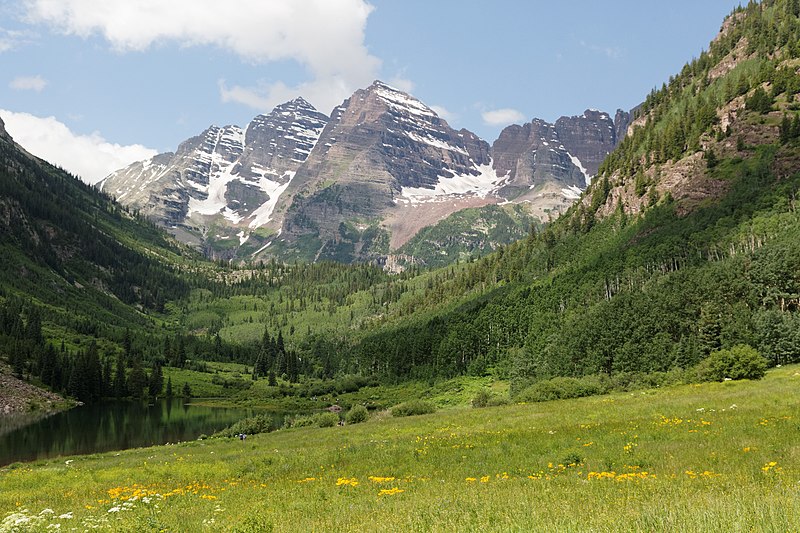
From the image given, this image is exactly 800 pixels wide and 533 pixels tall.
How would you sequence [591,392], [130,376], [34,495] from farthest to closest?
1. [130,376]
2. [591,392]
3. [34,495]

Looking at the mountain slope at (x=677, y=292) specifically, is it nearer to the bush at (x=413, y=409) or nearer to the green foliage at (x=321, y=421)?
the bush at (x=413, y=409)

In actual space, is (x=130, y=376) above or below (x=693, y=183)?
below

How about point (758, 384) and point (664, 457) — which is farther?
point (758, 384)

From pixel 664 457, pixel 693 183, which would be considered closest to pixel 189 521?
pixel 664 457

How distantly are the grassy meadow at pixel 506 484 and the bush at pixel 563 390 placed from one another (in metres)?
28.0

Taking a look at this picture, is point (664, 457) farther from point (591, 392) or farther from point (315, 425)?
point (315, 425)

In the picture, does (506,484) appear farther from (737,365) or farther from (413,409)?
(413,409)

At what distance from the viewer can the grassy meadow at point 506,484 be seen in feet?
39.7

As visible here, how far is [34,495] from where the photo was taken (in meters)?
30.2

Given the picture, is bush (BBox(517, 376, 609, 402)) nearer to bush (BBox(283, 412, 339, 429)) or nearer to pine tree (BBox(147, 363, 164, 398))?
bush (BBox(283, 412, 339, 429))

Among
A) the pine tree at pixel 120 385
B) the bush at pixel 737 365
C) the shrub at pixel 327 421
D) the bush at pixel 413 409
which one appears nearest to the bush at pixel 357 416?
the shrub at pixel 327 421

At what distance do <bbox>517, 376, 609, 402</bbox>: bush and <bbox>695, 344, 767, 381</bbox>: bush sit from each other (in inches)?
547

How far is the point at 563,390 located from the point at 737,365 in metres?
22.1

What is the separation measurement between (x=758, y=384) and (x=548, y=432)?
34601mm
